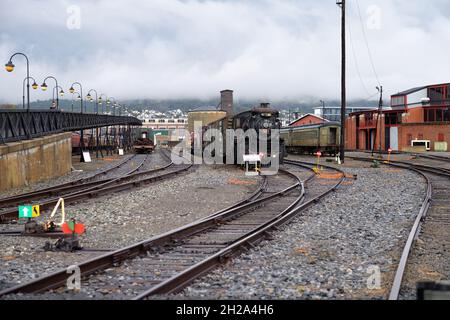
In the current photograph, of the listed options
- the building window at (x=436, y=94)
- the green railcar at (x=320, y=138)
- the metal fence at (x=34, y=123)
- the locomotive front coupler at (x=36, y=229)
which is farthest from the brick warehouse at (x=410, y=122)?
the locomotive front coupler at (x=36, y=229)

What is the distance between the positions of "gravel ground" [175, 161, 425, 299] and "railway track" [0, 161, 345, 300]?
0.22 metres

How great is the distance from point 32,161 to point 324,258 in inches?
742

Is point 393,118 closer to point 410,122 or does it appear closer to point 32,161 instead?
point 410,122

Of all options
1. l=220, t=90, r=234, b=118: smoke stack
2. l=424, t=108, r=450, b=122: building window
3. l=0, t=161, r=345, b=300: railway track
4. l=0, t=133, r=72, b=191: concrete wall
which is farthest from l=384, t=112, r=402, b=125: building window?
l=0, t=161, r=345, b=300: railway track

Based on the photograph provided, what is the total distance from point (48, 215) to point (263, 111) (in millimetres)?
16930

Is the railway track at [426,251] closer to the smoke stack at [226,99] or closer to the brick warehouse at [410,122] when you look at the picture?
the brick warehouse at [410,122]

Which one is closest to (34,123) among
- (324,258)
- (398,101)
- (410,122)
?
(324,258)

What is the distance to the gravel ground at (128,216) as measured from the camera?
317 inches

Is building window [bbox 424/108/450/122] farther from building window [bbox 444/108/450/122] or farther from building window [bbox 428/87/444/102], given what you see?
building window [bbox 428/87/444/102]

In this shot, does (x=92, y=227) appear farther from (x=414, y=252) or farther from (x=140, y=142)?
(x=140, y=142)

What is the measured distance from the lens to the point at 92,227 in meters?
11.3

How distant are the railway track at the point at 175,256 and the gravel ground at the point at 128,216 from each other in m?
0.72

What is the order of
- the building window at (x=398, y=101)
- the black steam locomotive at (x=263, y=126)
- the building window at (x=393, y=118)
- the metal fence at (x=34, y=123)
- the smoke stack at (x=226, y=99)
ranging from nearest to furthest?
the metal fence at (x=34, y=123) → the black steam locomotive at (x=263, y=126) → the building window at (x=393, y=118) → the building window at (x=398, y=101) → the smoke stack at (x=226, y=99)
